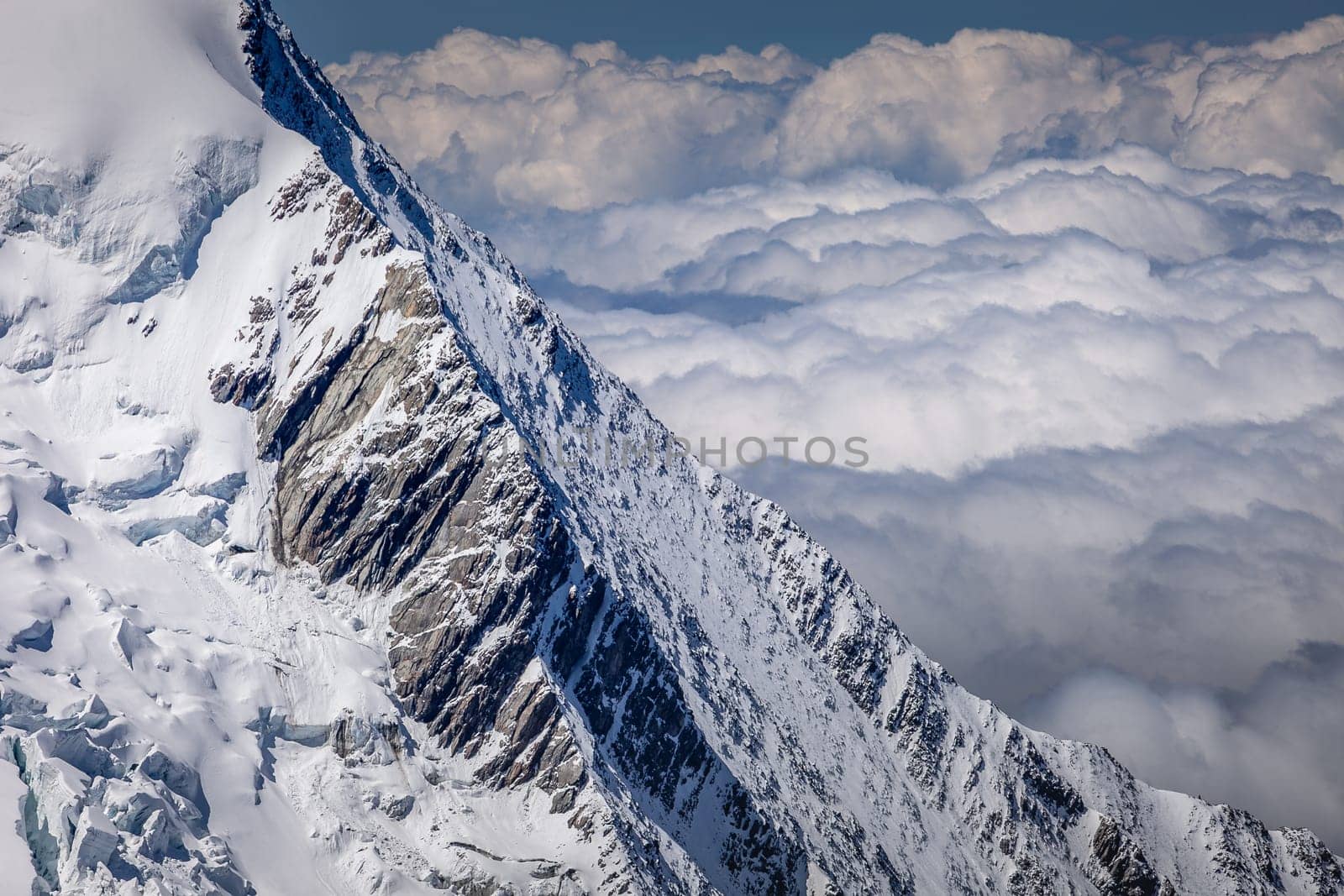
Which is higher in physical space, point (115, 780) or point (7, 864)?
point (115, 780)

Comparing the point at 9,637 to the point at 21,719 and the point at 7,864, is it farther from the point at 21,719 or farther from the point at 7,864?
the point at 7,864

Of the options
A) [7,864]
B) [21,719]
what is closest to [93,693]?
[21,719]

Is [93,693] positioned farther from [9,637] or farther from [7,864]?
[7,864]

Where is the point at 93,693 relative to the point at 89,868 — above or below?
above

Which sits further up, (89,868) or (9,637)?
(9,637)

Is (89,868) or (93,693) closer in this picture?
(89,868)

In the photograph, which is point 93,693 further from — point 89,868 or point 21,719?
point 89,868

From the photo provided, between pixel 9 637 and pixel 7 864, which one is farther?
pixel 9 637

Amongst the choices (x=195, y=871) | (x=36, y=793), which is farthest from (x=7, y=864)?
(x=195, y=871)

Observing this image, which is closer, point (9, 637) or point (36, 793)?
point (36, 793)
